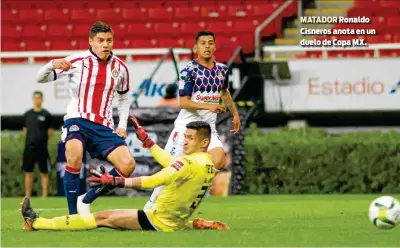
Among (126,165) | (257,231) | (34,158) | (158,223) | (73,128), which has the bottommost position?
(34,158)

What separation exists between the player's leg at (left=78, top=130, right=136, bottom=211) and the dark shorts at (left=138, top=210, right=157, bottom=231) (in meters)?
1.59

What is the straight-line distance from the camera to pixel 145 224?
1062cm

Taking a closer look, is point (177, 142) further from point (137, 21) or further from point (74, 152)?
point (137, 21)

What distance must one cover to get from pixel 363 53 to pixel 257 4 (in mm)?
3416

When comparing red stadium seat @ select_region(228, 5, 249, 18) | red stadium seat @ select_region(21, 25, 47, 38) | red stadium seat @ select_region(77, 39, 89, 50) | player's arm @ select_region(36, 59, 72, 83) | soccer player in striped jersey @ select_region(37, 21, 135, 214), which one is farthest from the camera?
red stadium seat @ select_region(21, 25, 47, 38)

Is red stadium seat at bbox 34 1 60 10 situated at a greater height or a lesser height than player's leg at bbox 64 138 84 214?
greater

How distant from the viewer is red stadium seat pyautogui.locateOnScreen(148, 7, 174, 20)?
2675 centimetres

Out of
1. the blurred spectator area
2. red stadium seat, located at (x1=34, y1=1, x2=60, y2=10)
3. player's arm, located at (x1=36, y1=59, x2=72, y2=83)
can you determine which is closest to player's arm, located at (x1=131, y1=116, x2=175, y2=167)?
player's arm, located at (x1=36, y1=59, x2=72, y2=83)

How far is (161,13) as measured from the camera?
1057 inches

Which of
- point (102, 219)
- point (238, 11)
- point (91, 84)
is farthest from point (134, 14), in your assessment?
point (102, 219)

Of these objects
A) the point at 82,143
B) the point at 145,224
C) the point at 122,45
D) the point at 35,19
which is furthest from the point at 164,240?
the point at 35,19

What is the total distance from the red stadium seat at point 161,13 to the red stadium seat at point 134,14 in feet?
0.55

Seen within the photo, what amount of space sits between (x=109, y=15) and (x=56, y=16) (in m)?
1.31

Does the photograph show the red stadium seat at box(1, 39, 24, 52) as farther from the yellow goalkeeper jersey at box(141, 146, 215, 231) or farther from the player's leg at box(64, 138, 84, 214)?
the yellow goalkeeper jersey at box(141, 146, 215, 231)
